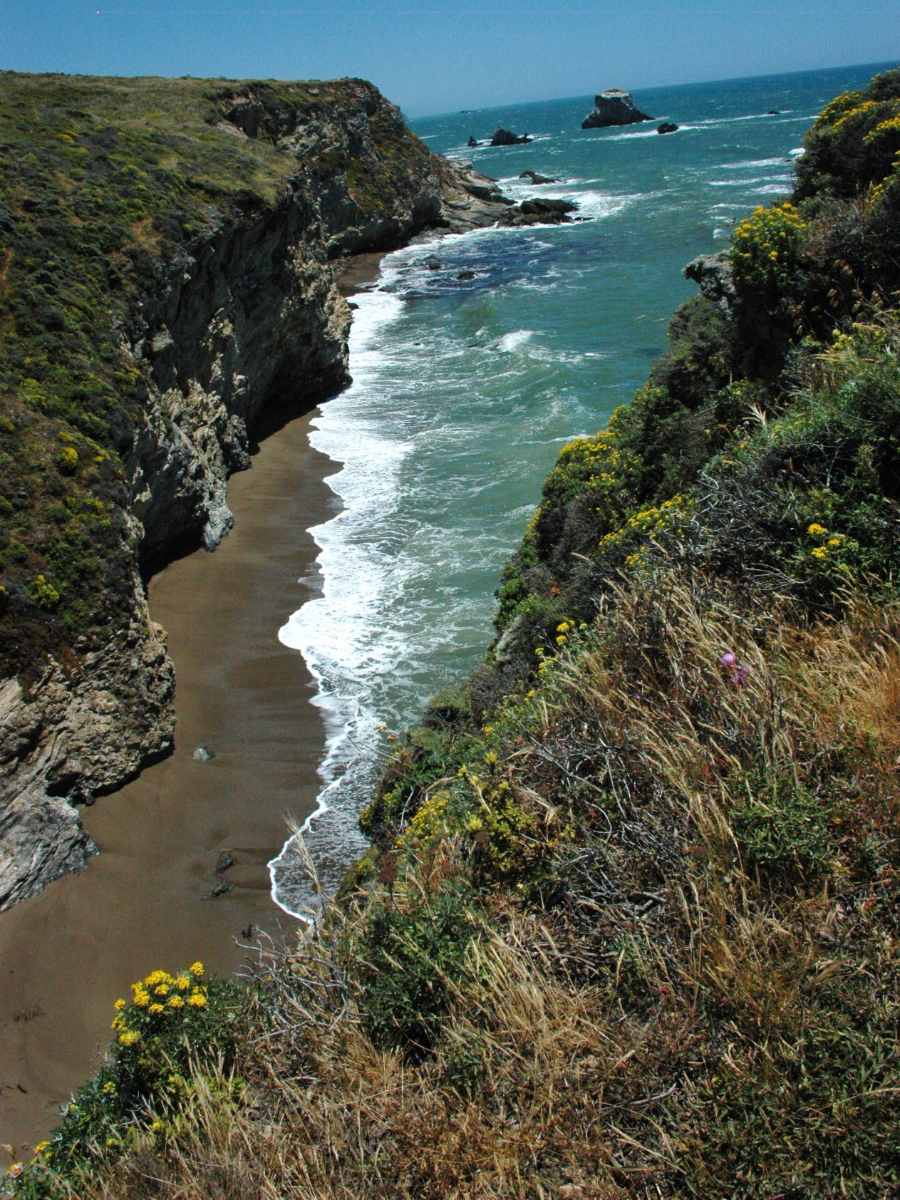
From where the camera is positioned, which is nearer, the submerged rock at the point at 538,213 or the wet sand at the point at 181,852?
the wet sand at the point at 181,852

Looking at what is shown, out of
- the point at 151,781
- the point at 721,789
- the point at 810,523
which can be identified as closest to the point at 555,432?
the point at 151,781

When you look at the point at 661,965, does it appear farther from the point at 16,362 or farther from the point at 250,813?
the point at 16,362

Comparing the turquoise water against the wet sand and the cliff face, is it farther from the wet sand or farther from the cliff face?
the cliff face

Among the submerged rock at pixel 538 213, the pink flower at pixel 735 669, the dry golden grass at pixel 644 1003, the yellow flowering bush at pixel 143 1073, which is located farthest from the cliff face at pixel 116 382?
the submerged rock at pixel 538 213

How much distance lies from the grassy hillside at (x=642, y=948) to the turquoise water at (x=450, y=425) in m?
5.93

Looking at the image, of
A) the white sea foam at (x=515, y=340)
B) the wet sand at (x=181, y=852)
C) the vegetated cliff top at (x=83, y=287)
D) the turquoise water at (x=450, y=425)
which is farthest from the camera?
the white sea foam at (x=515, y=340)

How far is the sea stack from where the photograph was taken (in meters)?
144

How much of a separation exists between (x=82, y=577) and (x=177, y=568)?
17.9 feet

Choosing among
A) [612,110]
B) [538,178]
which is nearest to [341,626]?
[538,178]

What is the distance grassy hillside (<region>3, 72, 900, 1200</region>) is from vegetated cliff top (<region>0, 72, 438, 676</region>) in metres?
8.47

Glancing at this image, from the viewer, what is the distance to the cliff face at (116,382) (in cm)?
1244

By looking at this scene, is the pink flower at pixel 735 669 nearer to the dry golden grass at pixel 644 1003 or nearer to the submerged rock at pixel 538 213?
the dry golden grass at pixel 644 1003

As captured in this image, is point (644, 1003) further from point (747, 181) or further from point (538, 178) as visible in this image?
point (538, 178)

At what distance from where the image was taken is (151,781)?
1305 cm
